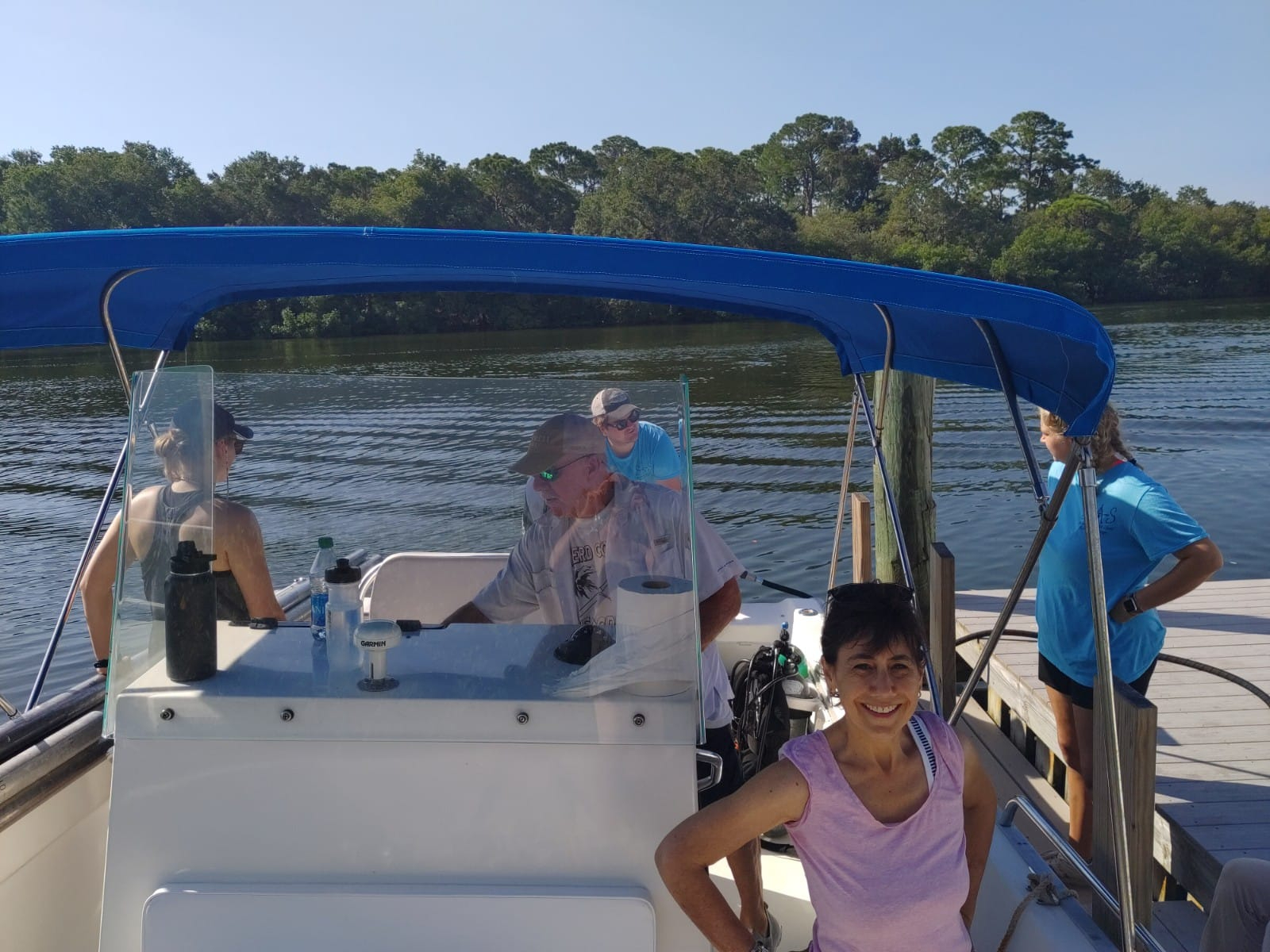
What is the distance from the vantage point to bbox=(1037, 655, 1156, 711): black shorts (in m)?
3.08

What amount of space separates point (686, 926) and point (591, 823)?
27 centimetres

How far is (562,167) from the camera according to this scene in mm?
74188

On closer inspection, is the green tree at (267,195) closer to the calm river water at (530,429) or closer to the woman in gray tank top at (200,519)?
the calm river water at (530,429)

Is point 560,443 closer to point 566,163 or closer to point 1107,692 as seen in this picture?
point 1107,692

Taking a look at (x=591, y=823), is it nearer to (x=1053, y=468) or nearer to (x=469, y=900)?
(x=469, y=900)

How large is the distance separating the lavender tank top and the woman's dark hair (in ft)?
0.67

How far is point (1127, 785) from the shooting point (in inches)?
88.7

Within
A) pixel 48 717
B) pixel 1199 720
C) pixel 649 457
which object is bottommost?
pixel 1199 720

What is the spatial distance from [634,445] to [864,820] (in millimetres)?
800

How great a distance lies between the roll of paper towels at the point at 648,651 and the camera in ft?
6.40

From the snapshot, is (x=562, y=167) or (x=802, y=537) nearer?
(x=802, y=537)

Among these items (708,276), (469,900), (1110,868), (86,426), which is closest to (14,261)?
(708,276)

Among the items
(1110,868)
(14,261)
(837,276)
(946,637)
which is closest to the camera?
(14,261)

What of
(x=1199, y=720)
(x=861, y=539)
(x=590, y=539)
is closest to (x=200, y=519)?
(x=590, y=539)
